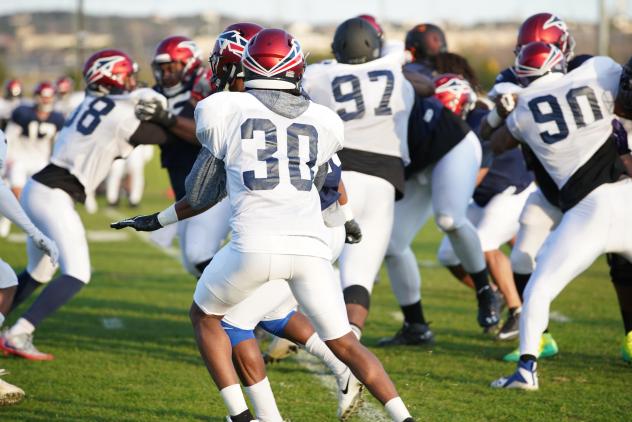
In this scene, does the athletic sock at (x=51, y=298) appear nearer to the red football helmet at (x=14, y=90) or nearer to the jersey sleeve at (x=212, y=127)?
the jersey sleeve at (x=212, y=127)

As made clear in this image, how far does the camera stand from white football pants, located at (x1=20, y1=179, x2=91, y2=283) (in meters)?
6.04

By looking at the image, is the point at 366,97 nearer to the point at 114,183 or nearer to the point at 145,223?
the point at 145,223

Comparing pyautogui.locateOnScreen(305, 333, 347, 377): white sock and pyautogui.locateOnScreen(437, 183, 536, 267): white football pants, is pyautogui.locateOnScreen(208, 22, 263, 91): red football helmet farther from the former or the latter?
pyautogui.locateOnScreen(437, 183, 536, 267): white football pants

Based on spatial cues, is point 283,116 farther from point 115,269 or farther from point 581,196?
point 115,269

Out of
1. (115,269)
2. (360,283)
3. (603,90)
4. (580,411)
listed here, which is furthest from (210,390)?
(115,269)

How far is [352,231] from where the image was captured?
4652 mm

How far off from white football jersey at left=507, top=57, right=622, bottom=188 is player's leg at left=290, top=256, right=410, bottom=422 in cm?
184

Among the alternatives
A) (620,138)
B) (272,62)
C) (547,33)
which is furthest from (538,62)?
(272,62)

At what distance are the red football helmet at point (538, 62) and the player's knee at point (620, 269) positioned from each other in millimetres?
→ 1109

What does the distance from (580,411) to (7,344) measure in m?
3.38

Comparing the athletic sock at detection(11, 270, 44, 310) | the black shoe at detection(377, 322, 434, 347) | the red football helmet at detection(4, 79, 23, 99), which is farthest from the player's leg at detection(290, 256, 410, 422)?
the red football helmet at detection(4, 79, 23, 99)

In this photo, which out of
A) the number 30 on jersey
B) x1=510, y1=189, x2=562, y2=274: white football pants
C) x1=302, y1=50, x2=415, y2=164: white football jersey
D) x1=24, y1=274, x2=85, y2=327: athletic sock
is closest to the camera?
the number 30 on jersey

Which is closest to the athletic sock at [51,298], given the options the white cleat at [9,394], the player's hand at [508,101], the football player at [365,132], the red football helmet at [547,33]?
the white cleat at [9,394]

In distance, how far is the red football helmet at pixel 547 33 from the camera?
6.01 m
